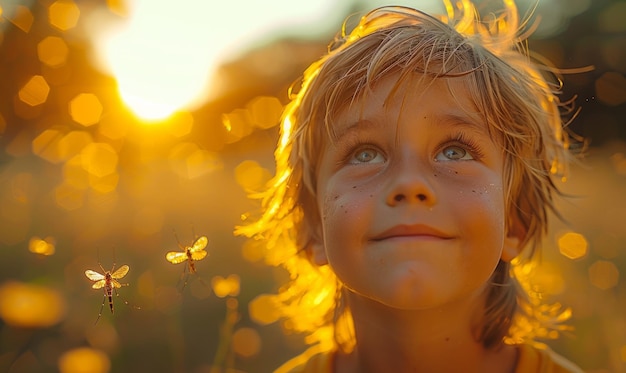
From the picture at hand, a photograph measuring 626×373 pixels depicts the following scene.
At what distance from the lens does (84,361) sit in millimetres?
2951

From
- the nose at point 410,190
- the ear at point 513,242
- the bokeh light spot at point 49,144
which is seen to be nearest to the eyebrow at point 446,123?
the nose at point 410,190

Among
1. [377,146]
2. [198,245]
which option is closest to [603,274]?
[377,146]

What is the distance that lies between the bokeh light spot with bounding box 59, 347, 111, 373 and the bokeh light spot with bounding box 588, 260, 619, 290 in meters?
2.83

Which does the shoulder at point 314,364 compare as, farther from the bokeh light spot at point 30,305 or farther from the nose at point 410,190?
the bokeh light spot at point 30,305

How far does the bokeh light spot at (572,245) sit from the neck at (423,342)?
3.11m

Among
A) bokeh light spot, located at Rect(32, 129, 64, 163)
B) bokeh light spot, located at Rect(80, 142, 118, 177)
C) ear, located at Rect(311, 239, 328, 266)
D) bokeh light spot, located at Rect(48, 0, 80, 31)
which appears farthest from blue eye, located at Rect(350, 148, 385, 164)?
bokeh light spot, located at Rect(48, 0, 80, 31)

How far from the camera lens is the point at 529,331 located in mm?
2314

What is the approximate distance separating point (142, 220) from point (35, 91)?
2070 mm

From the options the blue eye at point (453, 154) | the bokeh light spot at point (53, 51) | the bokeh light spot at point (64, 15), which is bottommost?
the blue eye at point (453, 154)

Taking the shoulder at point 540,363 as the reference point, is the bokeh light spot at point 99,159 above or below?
above

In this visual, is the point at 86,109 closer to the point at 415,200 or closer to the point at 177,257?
the point at 177,257

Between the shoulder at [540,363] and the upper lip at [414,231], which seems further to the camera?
the shoulder at [540,363]

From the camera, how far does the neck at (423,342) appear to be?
1.88 m

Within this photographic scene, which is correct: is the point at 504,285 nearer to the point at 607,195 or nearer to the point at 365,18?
the point at 365,18
